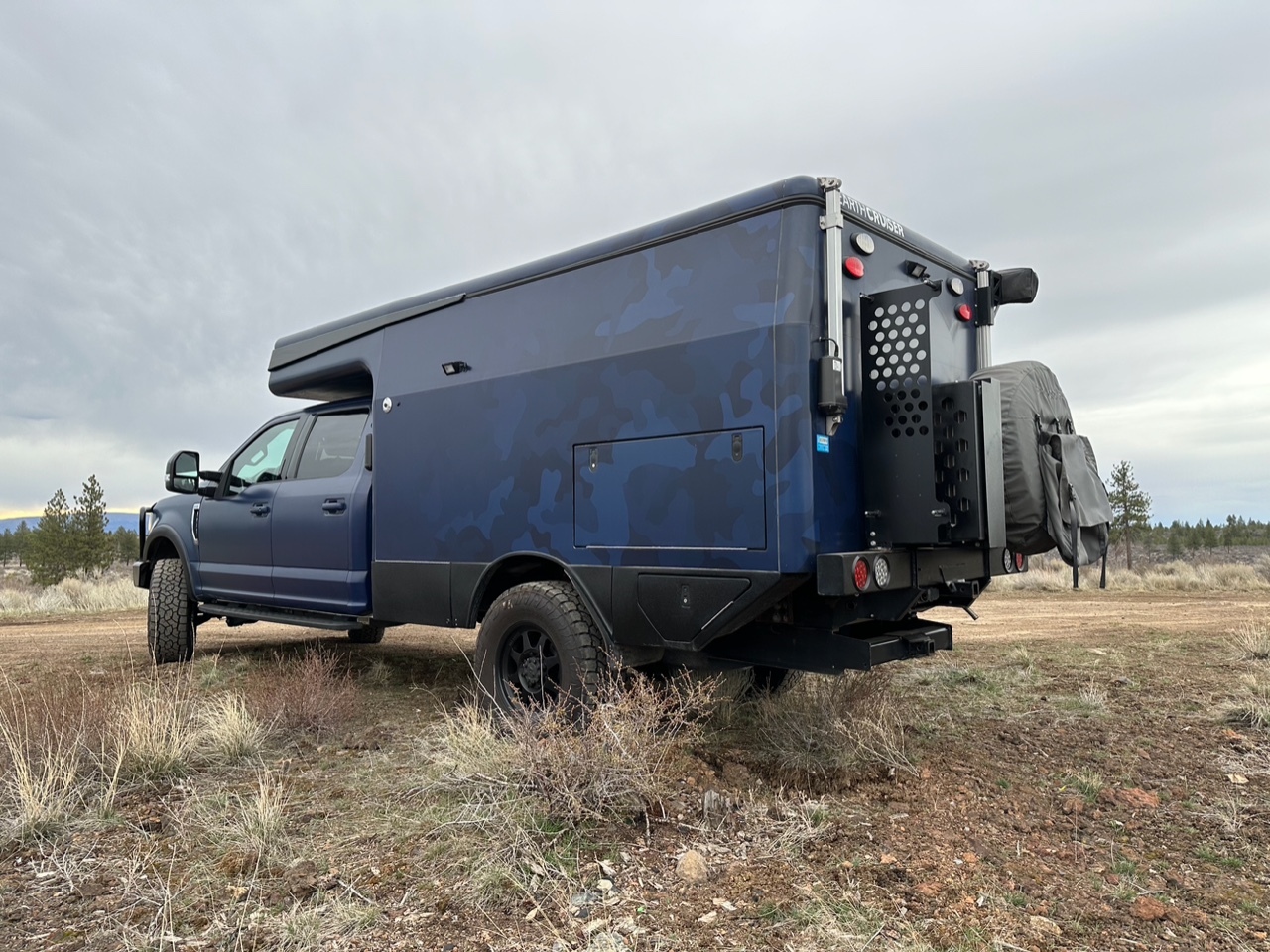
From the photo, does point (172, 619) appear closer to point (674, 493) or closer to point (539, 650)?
point (539, 650)

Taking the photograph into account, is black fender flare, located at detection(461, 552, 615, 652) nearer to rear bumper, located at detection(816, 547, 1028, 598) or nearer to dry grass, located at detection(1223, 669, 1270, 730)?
rear bumper, located at detection(816, 547, 1028, 598)

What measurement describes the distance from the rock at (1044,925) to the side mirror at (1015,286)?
3.95 metres

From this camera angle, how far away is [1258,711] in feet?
17.1

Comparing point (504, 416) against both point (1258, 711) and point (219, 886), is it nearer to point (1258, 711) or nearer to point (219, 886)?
point (219, 886)

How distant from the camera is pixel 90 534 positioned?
3425 cm

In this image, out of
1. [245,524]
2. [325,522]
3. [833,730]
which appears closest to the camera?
[833,730]

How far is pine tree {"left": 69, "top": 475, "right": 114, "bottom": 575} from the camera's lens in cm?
3384

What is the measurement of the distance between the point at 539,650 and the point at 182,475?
4807 mm

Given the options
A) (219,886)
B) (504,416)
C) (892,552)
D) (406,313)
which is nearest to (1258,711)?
(892,552)

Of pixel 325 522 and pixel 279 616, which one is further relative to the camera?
pixel 279 616

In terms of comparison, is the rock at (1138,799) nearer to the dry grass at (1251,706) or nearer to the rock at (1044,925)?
the rock at (1044,925)

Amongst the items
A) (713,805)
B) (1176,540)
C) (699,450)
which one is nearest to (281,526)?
(699,450)

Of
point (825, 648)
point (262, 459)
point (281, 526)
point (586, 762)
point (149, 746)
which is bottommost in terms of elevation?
point (149, 746)

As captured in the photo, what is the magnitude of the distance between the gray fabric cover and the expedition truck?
0.19ft
